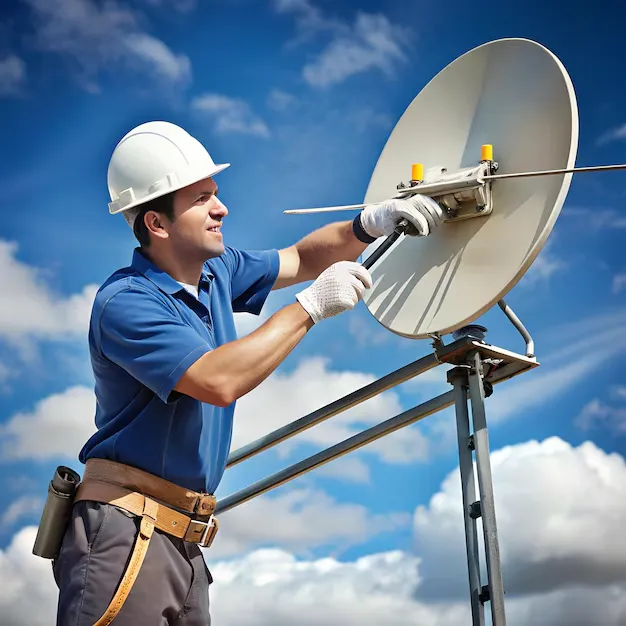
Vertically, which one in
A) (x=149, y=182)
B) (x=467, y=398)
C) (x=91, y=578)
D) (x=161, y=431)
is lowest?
(x=91, y=578)

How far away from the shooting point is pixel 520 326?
13.8ft

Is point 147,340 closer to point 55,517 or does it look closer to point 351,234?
point 55,517

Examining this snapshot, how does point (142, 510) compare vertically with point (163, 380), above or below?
below

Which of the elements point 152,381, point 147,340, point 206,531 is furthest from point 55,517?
point 147,340

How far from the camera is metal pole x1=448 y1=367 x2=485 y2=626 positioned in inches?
152

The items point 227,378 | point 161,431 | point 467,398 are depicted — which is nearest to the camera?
point 227,378

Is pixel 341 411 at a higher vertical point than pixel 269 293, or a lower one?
lower

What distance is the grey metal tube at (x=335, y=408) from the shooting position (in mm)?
4391

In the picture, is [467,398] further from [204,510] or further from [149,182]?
[149,182]

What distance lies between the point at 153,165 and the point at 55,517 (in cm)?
179

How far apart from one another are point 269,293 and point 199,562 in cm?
170

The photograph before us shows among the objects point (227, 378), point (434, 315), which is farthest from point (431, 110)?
point (227, 378)

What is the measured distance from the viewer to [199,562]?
397cm

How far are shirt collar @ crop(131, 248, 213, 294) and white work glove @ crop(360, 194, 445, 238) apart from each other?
116 cm
